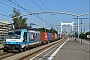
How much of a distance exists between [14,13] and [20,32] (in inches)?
2093

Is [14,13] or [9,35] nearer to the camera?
[9,35]

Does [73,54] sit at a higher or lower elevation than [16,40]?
lower

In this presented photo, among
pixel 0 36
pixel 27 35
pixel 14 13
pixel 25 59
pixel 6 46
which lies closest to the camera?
pixel 25 59

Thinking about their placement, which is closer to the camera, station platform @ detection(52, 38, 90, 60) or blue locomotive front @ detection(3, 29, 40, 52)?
station platform @ detection(52, 38, 90, 60)

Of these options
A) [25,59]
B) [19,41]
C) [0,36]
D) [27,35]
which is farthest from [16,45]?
[0,36]

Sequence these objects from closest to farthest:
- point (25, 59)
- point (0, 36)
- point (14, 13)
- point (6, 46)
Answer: point (25, 59) < point (6, 46) < point (0, 36) < point (14, 13)

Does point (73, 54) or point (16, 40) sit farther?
point (16, 40)

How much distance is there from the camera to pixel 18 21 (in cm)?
7812

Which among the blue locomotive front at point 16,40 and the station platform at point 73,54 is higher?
the blue locomotive front at point 16,40

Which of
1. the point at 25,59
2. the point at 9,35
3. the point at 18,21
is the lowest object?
the point at 25,59

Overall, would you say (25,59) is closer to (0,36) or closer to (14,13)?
(0,36)

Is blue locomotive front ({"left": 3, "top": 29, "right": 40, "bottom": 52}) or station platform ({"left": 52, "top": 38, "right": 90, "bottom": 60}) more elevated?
blue locomotive front ({"left": 3, "top": 29, "right": 40, "bottom": 52})

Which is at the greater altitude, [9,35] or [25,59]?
[9,35]

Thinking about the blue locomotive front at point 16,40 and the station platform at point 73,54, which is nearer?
the station platform at point 73,54
